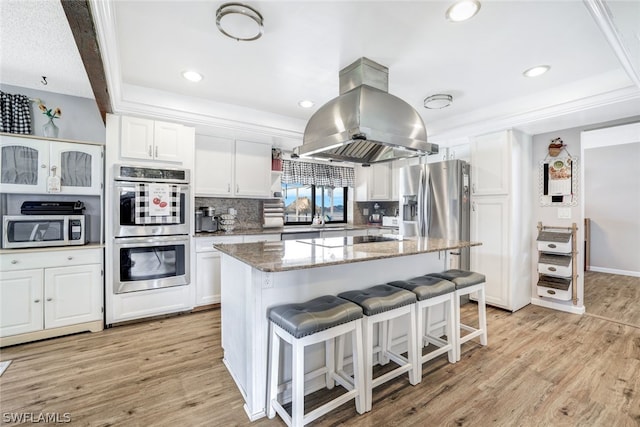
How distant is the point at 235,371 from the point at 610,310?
4422 millimetres

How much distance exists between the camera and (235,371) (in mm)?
2111

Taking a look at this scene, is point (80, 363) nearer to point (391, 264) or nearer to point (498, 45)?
point (391, 264)

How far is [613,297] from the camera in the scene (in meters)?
4.08

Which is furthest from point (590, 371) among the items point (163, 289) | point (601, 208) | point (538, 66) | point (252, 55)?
point (601, 208)

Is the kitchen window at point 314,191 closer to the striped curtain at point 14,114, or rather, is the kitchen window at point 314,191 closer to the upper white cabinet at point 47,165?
the upper white cabinet at point 47,165

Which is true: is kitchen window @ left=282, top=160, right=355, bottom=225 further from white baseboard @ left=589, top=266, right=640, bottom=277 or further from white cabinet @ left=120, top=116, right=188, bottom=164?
white baseboard @ left=589, top=266, right=640, bottom=277

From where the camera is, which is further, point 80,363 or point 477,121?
point 477,121

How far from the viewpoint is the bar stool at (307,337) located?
1.56 m

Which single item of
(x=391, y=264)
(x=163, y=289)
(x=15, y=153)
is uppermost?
(x=15, y=153)

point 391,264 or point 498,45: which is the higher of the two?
point 498,45

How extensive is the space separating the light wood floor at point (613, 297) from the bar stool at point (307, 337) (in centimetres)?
344

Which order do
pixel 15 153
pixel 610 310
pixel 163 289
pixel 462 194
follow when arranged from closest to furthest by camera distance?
pixel 15 153, pixel 163 289, pixel 610 310, pixel 462 194

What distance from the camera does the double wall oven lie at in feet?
9.87

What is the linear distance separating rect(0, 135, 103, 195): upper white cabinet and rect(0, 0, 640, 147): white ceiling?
2.05 ft
